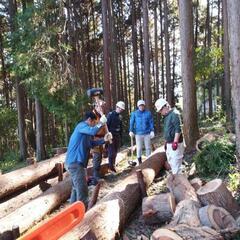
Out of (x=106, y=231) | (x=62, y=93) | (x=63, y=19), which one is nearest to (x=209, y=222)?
(x=106, y=231)

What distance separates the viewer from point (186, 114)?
44.9ft

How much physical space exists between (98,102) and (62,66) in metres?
10.3

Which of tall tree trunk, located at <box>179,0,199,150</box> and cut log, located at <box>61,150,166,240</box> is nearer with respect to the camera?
cut log, located at <box>61,150,166,240</box>

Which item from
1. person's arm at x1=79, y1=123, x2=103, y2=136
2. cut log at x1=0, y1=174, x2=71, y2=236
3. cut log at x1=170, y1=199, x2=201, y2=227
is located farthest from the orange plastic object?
person's arm at x1=79, y1=123, x2=103, y2=136

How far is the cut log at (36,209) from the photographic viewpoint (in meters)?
7.56

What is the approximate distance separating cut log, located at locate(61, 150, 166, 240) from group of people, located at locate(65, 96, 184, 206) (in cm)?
76

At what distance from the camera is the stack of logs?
232 inches

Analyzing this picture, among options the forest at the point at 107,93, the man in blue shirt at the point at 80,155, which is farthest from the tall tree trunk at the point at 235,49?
the man in blue shirt at the point at 80,155

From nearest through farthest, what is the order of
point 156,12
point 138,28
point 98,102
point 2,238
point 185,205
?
point 2,238 → point 185,205 → point 98,102 → point 156,12 → point 138,28

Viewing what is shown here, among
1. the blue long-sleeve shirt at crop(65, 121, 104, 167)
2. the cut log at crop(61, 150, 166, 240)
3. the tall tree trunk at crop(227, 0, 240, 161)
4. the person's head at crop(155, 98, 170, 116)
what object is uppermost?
the tall tree trunk at crop(227, 0, 240, 161)

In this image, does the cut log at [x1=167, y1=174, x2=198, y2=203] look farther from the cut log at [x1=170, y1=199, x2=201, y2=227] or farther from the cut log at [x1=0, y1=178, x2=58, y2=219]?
the cut log at [x1=0, y1=178, x2=58, y2=219]

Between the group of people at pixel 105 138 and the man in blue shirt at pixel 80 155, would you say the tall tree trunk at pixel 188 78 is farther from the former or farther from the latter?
the man in blue shirt at pixel 80 155

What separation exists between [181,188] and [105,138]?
201 centimetres

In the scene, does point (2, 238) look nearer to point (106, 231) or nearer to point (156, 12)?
point (106, 231)
